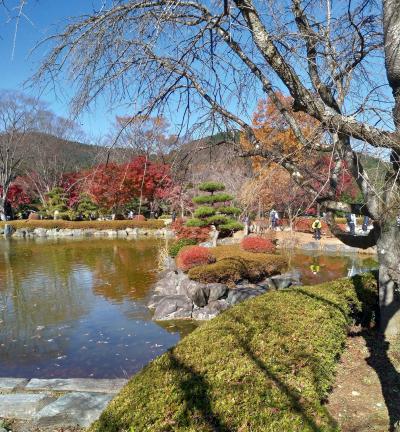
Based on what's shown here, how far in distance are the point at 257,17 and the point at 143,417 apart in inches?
114

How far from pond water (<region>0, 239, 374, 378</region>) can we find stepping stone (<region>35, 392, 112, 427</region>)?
2082mm

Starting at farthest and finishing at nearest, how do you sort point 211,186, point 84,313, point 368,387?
1. point 211,186
2. point 84,313
3. point 368,387

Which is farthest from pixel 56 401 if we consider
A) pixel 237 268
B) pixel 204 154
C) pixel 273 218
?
pixel 273 218

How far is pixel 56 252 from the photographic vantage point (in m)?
18.4

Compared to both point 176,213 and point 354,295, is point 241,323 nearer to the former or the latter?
point 354,295

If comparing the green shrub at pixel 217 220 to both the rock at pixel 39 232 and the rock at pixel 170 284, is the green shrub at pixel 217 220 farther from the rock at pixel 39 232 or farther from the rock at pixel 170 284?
the rock at pixel 39 232

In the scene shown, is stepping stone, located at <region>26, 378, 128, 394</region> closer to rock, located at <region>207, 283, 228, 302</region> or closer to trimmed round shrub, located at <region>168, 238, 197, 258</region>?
rock, located at <region>207, 283, 228, 302</region>

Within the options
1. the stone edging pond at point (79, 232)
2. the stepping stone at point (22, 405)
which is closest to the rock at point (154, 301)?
the stepping stone at point (22, 405)

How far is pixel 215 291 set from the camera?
30.1 ft

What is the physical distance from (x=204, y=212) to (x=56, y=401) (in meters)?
13.7

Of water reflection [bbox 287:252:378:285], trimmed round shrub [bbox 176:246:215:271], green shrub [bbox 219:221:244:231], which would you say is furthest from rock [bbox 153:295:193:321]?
green shrub [bbox 219:221:244:231]

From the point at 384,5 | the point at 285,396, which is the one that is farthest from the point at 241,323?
the point at 384,5

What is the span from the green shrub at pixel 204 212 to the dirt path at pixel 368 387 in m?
11.9

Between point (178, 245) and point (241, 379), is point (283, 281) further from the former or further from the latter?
point (241, 379)
